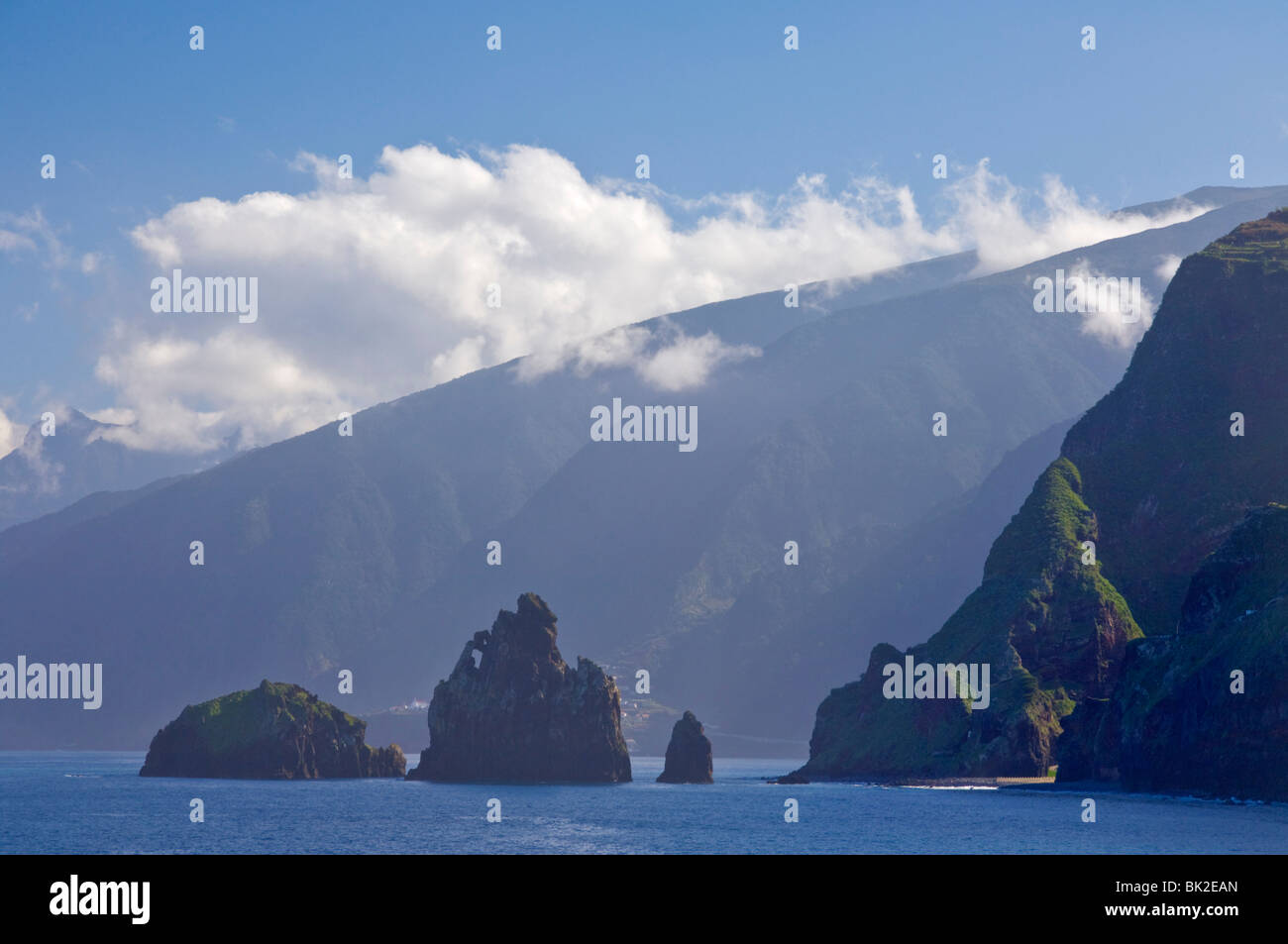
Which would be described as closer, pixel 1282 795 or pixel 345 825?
pixel 345 825

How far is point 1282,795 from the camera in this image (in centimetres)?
17738

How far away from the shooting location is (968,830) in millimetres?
150000
